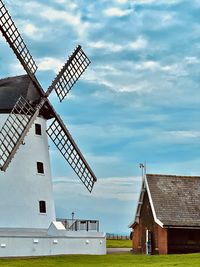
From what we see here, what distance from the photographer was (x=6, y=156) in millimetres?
36500

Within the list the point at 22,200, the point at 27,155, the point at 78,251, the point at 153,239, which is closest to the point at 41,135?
the point at 27,155

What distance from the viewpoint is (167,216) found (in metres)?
41.3

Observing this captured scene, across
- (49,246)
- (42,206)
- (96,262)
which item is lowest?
(96,262)

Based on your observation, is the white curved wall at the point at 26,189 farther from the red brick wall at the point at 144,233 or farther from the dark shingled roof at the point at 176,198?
the dark shingled roof at the point at 176,198

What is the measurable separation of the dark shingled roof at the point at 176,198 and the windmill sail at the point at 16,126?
33.7 ft

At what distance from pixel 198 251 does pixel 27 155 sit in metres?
13.3

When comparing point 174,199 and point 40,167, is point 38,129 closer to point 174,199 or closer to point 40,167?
point 40,167

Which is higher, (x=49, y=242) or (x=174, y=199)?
(x=174, y=199)

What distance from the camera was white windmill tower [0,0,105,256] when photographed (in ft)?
122

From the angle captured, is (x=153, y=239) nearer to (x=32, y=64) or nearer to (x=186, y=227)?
(x=186, y=227)

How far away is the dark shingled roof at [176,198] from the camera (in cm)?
4134

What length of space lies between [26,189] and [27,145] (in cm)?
278

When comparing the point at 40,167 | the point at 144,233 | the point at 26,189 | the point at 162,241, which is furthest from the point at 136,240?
the point at 26,189

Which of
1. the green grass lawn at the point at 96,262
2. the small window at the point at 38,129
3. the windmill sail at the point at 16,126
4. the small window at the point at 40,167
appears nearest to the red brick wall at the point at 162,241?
the green grass lawn at the point at 96,262
